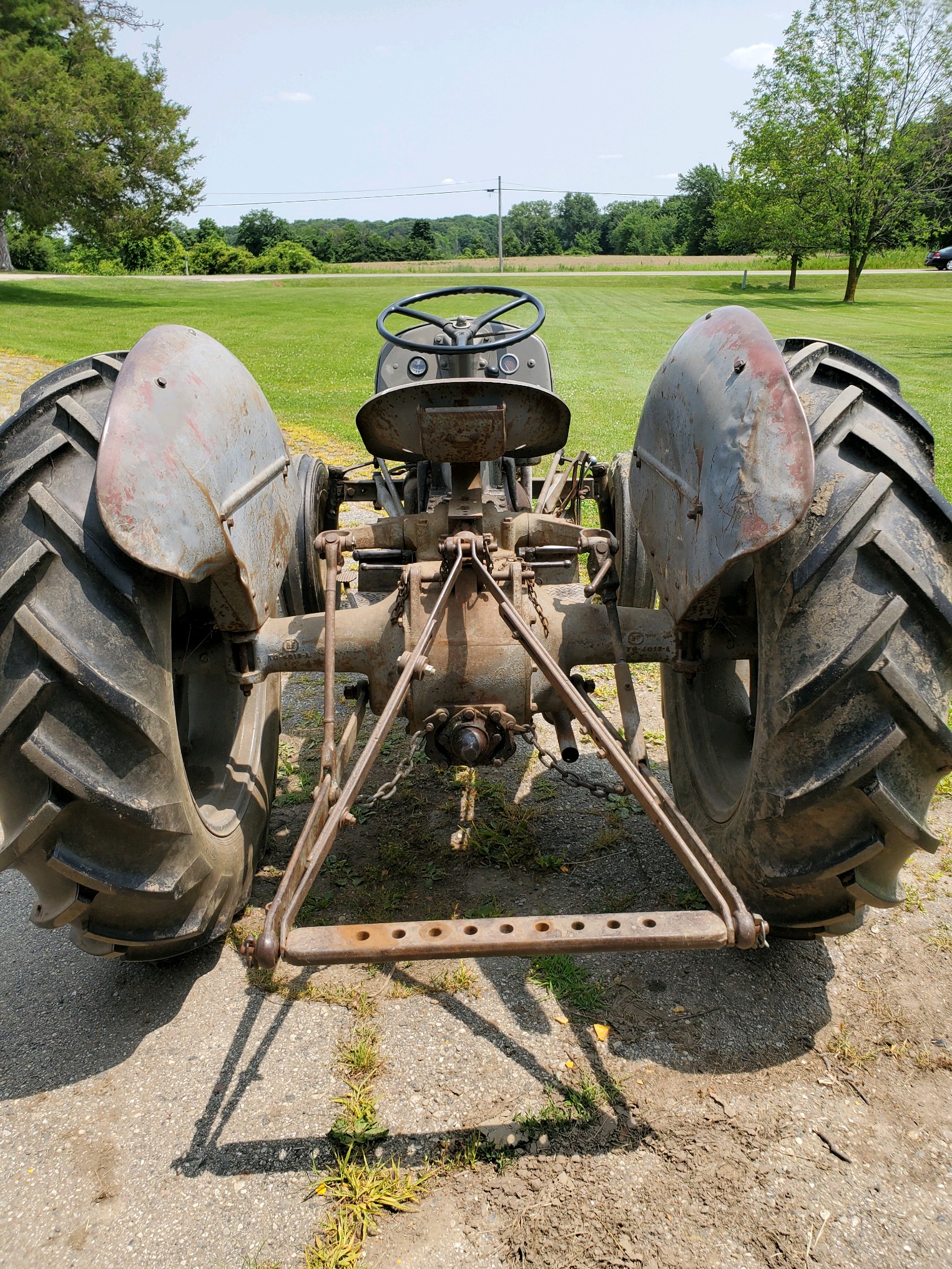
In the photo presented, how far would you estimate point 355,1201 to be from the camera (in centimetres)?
192

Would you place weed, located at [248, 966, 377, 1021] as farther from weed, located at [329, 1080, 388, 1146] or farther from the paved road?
the paved road

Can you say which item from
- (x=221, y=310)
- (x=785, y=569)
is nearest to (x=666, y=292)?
(x=221, y=310)

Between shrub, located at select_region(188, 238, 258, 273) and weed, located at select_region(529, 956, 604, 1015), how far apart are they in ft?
185

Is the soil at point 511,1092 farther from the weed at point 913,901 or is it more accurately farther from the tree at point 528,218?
the tree at point 528,218

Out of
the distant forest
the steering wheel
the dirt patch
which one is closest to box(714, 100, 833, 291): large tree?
the distant forest

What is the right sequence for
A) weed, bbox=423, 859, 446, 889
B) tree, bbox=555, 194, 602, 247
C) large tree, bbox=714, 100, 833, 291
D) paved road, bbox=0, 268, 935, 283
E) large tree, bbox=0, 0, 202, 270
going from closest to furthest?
weed, bbox=423, 859, 446, 889
large tree, bbox=0, 0, 202, 270
large tree, bbox=714, 100, 833, 291
paved road, bbox=0, 268, 935, 283
tree, bbox=555, 194, 602, 247

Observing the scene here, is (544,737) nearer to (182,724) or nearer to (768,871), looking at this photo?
(182,724)

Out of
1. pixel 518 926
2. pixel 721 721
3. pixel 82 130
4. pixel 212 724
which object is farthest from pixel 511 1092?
pixel 82 130

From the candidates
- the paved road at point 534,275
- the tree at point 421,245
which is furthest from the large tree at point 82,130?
the tree at point 421,245

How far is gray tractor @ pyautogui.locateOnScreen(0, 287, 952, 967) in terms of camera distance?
75.8 inches

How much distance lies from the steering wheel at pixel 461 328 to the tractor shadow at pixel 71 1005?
201 centimetres

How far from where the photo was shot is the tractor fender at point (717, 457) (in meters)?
1.92

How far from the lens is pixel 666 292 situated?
3309 centimetres

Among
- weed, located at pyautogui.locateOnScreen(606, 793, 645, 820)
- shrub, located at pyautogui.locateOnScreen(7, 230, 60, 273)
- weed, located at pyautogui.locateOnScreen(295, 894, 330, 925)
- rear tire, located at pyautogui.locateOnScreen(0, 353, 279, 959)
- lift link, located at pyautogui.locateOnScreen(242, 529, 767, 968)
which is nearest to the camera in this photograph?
lift link, located at pyautogui.locateOnScreen(242, 529, 767, 968)
